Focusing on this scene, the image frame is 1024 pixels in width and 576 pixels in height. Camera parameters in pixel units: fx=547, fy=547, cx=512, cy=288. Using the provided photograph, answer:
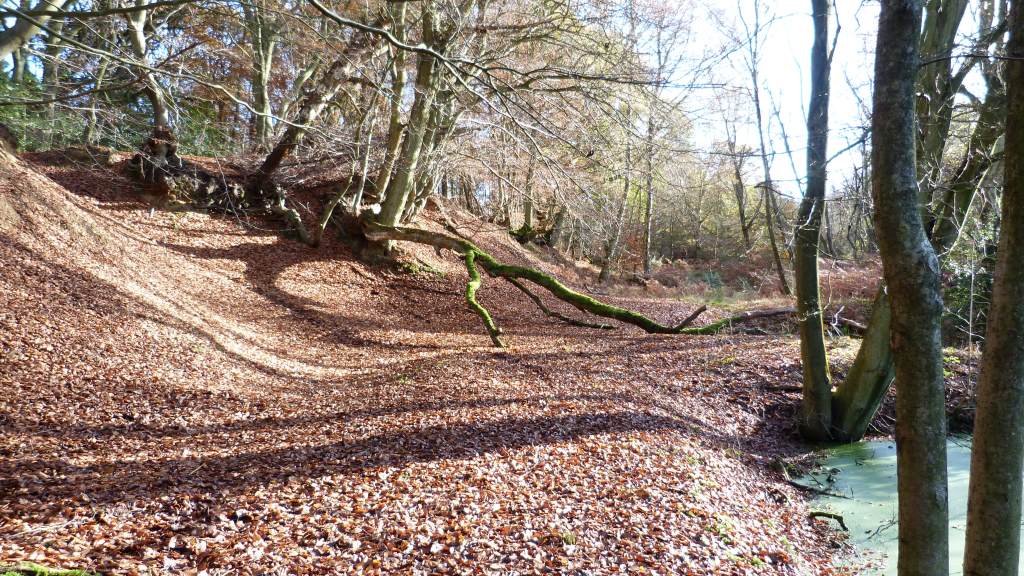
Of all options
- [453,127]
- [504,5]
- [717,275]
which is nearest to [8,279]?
[453,127]

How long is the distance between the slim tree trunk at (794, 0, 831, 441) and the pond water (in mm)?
548

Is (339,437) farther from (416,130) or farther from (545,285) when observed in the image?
(416,130)

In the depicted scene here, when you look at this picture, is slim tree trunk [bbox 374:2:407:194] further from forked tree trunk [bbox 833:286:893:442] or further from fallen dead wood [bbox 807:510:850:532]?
fallen dead wood [bbox 807:510:850:532]

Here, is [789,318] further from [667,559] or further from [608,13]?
[667,559]

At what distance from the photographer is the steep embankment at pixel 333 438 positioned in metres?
3.41

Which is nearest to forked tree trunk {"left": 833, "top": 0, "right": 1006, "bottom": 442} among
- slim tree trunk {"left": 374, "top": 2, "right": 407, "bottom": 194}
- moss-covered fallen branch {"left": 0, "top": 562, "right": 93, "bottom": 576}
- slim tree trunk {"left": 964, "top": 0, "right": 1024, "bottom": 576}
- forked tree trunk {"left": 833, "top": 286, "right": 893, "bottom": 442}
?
forked tree trunk {"left": 833, "top": 286, "right": 893, "bottom": 442}

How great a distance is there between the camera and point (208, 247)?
11.5 m

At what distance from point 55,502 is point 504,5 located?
10.3 meters

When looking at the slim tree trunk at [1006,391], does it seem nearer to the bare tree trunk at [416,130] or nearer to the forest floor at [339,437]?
the forest floor at [339,437]

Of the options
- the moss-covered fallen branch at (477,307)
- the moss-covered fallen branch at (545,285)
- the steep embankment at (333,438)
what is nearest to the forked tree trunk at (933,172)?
the steep embankment at (333,438)

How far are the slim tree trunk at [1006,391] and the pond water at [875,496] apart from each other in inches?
92.4

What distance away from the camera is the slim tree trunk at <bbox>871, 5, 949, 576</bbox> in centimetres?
286

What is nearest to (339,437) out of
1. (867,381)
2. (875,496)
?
(875,496)

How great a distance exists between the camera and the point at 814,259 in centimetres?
656
